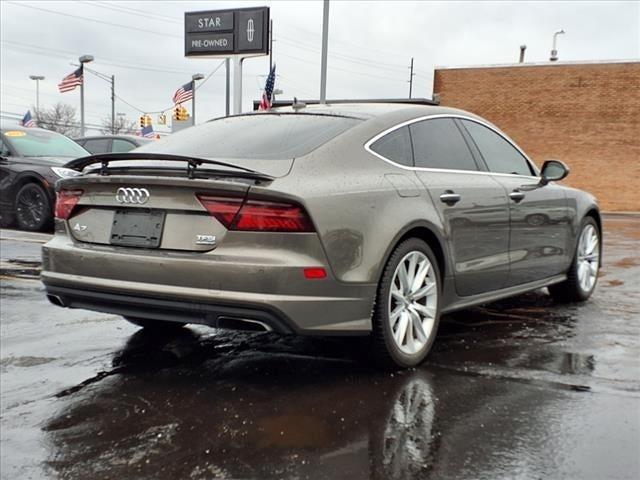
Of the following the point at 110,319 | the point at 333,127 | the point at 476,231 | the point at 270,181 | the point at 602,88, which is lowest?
the point at 110,319

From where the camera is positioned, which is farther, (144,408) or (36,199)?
(36,199)

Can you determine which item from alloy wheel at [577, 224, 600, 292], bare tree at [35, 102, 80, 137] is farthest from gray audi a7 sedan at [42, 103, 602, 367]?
bare tree at [35, 102, 80, 137]

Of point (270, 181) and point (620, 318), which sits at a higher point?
point (270, 181)

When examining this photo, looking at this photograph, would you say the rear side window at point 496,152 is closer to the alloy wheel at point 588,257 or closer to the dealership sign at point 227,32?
the alloy wheel at point 588,257

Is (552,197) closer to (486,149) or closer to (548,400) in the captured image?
(486,149)

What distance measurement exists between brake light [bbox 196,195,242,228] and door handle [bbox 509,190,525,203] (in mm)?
2401

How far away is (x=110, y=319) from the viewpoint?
5090mm

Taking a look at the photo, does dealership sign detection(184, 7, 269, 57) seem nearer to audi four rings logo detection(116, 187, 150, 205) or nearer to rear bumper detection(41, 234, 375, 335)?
audi four rings logo detection(116, 187, 150, 205)

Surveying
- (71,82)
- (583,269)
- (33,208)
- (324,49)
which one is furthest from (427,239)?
(71,82)

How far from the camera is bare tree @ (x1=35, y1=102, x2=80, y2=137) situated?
6844 centimetres

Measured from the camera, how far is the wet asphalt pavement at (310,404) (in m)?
2.69

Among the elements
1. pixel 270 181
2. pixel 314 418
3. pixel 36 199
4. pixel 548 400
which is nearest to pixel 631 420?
pixel 548 400

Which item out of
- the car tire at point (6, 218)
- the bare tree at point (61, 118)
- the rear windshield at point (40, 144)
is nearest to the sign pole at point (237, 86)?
the rear windshield at point (40, 144)

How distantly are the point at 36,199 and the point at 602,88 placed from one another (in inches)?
891
